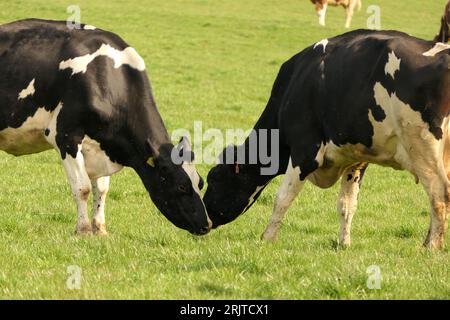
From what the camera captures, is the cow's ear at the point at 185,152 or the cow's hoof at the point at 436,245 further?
the cow's ear at the point at 185,152

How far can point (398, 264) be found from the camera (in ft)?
26.6

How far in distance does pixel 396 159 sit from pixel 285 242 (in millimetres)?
1662

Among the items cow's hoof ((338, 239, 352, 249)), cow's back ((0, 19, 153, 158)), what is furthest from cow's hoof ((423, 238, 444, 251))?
cow's back ((0, 19, 153, 158))

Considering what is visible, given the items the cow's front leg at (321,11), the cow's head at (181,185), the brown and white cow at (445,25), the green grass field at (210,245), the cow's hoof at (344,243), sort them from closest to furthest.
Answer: the green grass field at (210,245) < the cow's hoof at (344,243) < the cow's head at (181,185) < the brown and white cow at (445,25) < the cow's front leg at (321,11)

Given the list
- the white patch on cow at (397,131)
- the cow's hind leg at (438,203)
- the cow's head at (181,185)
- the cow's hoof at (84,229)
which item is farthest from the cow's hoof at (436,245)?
the cow's hoof at (84,229)

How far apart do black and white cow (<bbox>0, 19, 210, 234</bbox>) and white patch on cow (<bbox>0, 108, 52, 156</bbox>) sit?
0.01 meters

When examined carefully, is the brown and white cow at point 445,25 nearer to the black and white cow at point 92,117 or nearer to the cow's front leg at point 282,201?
the cow's front leg at point 282,201

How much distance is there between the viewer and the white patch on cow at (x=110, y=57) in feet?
33.1

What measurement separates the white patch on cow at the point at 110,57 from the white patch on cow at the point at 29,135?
0.64 metres

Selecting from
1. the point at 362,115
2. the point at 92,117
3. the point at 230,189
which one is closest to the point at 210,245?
the point at 230,189

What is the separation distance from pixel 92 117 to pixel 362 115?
3.17m

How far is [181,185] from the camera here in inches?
392

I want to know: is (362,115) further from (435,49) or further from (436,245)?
(436,245)

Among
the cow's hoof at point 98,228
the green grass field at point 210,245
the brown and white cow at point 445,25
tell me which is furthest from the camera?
the brown and white cow at point 445,25
